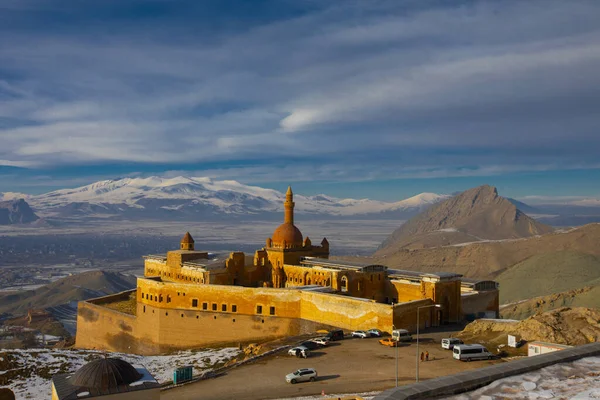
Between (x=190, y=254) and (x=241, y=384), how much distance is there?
139 ft

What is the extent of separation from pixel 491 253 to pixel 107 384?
156 metres

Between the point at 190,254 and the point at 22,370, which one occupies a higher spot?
the point at 190,254

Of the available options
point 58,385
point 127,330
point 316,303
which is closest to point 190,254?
point 127,330

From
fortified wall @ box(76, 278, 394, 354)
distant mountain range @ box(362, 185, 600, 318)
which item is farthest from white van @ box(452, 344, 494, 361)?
distant mountain range @ box(362, 185, 600, 318)

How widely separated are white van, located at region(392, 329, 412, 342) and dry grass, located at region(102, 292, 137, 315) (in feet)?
127

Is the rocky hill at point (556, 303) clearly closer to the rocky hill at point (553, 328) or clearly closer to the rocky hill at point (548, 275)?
the rocky hill at point (548, 275)

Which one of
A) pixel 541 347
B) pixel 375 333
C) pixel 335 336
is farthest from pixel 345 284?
pixel 541 347

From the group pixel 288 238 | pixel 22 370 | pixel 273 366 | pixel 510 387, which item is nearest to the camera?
pixel 510 387

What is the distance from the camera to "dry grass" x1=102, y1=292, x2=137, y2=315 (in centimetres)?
7099

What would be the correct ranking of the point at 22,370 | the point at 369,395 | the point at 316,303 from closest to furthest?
the point at 369,395
the point at 22,370
the point at 316,303

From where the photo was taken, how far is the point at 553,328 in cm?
4069

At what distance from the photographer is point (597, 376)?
1419 cm

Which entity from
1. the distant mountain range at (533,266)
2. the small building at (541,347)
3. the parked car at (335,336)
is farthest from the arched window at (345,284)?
the distant mountain range at (533,266)

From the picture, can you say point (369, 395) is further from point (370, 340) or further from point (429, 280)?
point (429, 280)
